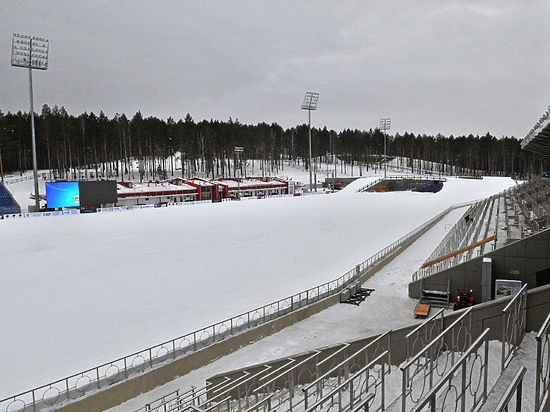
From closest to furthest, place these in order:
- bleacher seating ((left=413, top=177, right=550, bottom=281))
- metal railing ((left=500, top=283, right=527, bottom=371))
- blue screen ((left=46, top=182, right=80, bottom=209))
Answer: metal railing ((left=500, top=283, right=527, bottom=371)), bleacher seating ((left=413, top=177, right=550, bottom=281)), blue screen ((left=46, top=182, right=80, bottom=209))

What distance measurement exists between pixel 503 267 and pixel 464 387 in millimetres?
14083

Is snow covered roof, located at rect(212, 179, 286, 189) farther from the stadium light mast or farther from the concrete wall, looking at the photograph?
the concrete wall

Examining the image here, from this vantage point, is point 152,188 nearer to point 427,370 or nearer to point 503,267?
point 503,267

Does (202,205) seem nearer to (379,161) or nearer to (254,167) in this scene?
(254,167)

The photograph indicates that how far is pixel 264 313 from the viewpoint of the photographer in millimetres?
15102

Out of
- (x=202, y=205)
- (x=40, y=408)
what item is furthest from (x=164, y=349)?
(x=202, y=205)

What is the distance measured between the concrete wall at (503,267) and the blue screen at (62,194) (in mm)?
27804

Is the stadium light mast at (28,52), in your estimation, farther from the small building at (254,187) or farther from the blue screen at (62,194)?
the small building at (254,187)

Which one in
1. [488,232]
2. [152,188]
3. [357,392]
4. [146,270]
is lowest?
[146,270]

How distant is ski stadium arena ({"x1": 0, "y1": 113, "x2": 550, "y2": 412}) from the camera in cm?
627

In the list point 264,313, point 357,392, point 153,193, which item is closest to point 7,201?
point 153,193

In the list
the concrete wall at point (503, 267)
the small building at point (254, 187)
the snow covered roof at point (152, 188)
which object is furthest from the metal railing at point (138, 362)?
the small building at point (254, 187)

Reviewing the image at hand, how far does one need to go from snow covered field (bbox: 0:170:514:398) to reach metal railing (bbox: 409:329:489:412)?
11.7m

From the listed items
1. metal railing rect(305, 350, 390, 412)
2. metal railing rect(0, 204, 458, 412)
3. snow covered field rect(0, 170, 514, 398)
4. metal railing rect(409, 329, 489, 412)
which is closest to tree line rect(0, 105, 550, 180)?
snow covered field rect(0, 170, 514, 398)
